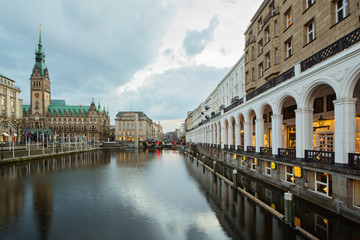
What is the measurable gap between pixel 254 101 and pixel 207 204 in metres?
15.2

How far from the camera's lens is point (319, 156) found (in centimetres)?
1377

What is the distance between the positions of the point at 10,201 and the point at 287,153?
23664 millimetres

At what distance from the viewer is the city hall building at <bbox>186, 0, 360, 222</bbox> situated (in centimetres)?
1154

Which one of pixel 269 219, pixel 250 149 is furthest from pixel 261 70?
pixel 269 219

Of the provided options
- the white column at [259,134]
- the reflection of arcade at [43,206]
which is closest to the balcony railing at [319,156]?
the white column at [259,134]

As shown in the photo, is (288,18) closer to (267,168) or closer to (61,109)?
(267,168)

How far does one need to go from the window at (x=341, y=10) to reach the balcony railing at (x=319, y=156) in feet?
36.6

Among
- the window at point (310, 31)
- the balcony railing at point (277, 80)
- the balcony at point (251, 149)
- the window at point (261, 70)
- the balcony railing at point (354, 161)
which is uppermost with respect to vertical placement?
the window at point (310, 31)

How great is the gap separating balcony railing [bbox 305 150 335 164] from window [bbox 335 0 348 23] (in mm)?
11143

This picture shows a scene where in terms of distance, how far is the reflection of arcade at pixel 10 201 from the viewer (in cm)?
1224

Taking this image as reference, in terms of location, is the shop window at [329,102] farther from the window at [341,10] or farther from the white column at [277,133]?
the window at [341,10]

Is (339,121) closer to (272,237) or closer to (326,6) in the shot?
(272,237)

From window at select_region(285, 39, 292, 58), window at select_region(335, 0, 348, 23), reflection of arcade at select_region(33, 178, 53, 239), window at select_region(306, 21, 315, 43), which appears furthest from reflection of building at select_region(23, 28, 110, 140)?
window at select_region(335, 0, 348, 23)

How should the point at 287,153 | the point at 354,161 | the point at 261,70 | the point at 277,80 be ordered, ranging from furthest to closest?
the point at 261,70, the point at 277,80, the point at 287,153, the point at 354,161
